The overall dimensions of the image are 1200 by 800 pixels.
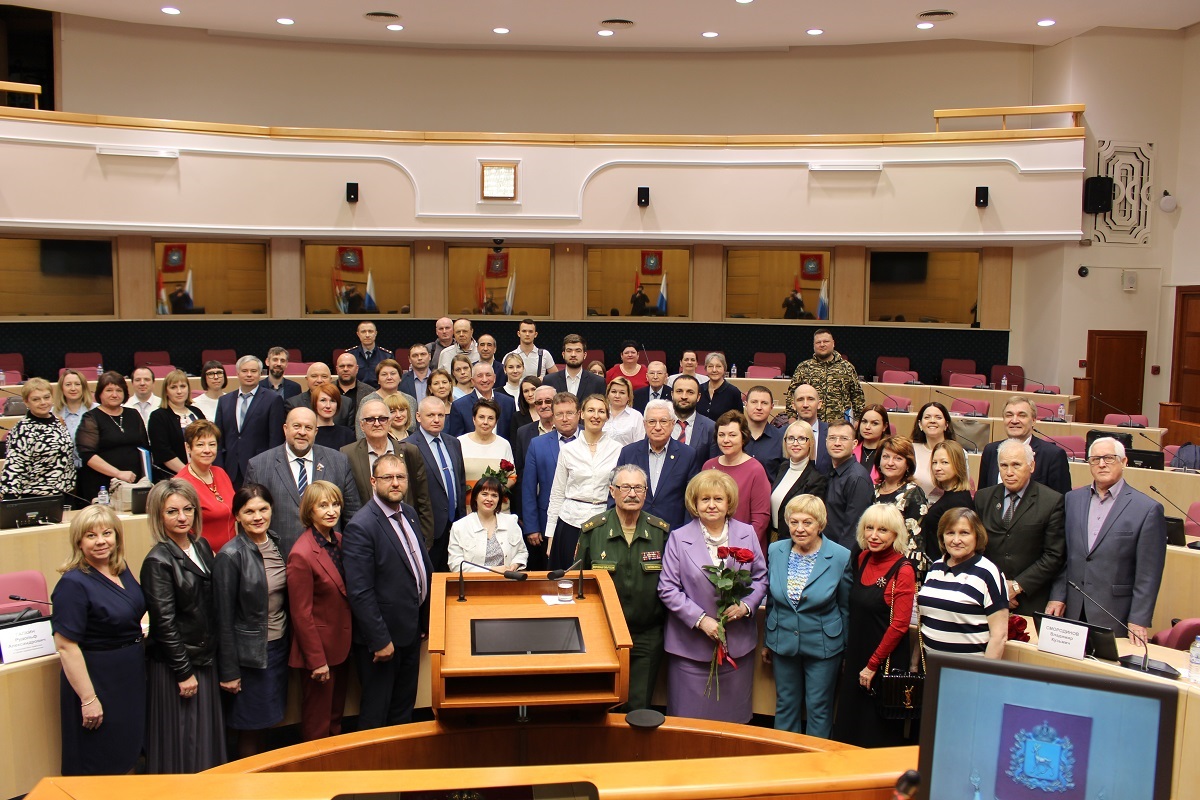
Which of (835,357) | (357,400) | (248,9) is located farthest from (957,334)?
(248,9)

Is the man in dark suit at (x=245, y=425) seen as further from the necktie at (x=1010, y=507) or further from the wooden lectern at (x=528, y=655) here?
the necktie at (x=1010, y=507)

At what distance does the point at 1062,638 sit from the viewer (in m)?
3.68

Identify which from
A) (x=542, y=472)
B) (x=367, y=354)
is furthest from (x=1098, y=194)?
(x=542, y=472)

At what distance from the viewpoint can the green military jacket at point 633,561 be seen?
429cm

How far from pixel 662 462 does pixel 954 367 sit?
303 inches

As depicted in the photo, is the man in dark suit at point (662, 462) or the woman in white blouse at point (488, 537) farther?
the man in dark suit at point (662, 462)

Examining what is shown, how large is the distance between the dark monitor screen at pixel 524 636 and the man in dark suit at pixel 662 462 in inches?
78.2

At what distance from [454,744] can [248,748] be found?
162 cm

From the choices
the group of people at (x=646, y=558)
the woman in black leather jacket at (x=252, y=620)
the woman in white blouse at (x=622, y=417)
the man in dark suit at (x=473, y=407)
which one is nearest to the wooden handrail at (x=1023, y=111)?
the group of people at (x=646, y=558)

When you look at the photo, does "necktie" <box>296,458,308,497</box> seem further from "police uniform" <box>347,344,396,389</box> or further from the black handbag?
"police uniform" <box>347,344,396,389</box>

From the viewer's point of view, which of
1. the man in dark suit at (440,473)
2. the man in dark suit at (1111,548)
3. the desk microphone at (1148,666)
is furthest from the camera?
the man in dark suit at (440,473)

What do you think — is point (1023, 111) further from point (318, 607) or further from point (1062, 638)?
point (318, 607)

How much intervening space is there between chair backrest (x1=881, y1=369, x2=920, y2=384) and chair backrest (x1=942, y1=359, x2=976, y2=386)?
539 mm

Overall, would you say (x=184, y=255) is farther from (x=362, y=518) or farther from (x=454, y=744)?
(x=454, y=744)
